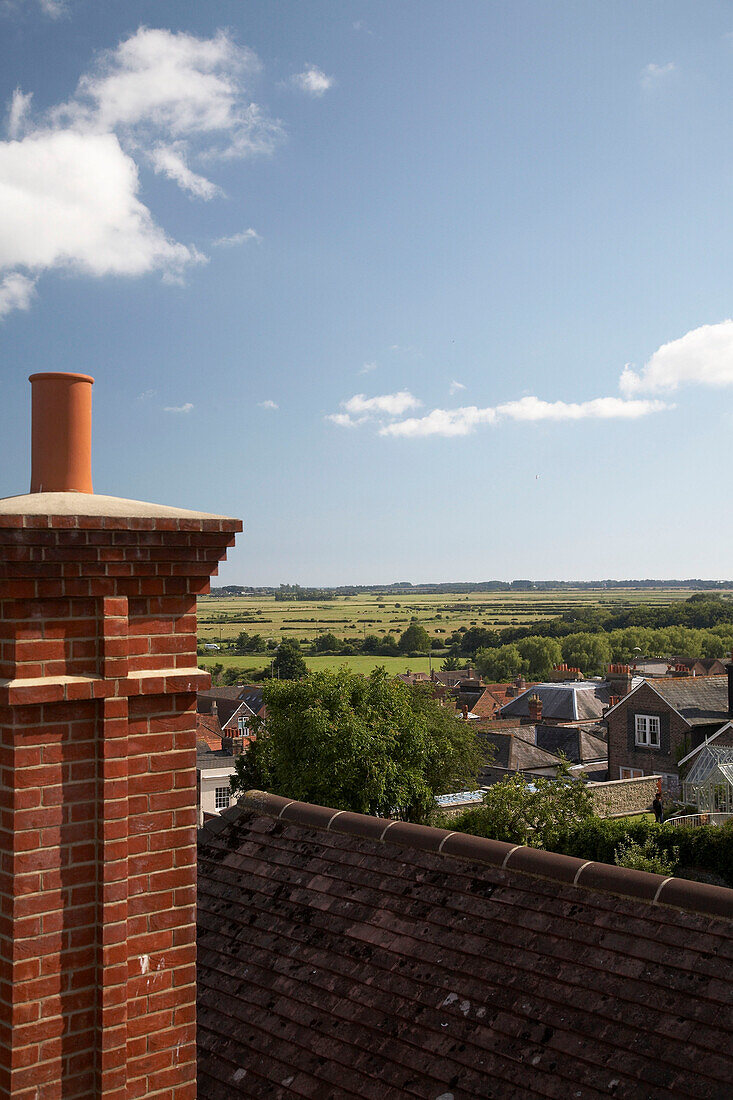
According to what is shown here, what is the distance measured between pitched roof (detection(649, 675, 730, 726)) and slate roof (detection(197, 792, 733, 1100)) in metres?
36.9

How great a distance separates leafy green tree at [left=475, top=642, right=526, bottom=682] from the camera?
131 metres

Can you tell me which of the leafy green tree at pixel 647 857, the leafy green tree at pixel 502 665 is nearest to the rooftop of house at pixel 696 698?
the leafy green tree at pixel 647 857

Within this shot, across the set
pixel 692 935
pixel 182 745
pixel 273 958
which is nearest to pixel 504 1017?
pixel 692 935

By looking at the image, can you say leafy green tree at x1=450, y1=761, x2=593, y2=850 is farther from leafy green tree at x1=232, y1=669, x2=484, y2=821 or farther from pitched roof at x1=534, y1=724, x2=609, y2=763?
pitched roof at x1=534, y1=724, x2=609, y2=763

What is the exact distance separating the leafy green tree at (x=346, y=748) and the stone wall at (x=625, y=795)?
6.31 metres

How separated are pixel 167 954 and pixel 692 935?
3959 millimetres

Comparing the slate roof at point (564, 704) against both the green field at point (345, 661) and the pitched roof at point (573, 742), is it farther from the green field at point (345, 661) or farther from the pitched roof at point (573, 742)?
the green field at point (345, 661)

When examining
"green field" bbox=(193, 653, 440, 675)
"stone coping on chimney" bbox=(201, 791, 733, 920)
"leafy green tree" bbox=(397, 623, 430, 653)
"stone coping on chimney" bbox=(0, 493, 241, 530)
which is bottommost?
"green field" bbox=(193, 653, 440, 675)

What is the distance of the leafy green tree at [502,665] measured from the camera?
429 feet

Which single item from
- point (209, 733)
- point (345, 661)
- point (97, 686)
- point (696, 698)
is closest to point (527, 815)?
point (97, 686)

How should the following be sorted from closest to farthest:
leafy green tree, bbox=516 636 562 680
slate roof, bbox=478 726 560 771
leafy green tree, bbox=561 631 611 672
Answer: slate roof, bbox=478 726 560 771
leafy green tree, bbox=516 636 562 680
leafy green tree, bbox=561 631 611 672

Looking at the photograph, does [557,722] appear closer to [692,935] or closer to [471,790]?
[471,790]

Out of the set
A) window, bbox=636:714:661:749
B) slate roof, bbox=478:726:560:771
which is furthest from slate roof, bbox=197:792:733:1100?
window, bbox=636:714:661:749

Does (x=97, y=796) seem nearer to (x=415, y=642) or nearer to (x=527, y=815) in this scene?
(x=527, y=815)
